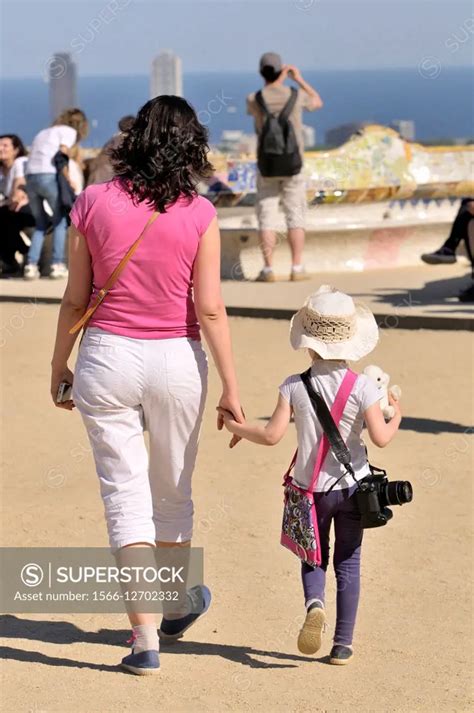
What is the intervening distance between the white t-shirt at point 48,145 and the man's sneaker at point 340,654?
961cm

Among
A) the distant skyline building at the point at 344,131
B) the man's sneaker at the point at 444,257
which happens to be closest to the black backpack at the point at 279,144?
the man's sneaker at the point at 444,257

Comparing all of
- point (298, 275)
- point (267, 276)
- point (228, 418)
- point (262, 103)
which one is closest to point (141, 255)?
point (228, 418)

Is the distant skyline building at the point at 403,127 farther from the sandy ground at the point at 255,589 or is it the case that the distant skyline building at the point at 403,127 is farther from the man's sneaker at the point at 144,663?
the man's sneaker at the point at 144,663

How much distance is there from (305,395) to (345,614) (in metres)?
0.68

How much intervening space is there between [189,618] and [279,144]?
27.4 feet

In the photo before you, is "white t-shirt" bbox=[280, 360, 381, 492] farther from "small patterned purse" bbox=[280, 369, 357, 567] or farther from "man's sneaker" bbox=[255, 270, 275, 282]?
"man's sneaker" bbox=[255, 270, 275, 282]

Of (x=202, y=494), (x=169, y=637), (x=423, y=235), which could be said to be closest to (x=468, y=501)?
(x=202, y=494)

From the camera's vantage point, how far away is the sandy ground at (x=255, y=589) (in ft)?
15.1

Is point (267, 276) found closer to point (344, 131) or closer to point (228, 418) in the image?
point (228, 418)

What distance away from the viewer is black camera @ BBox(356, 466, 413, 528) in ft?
15.3

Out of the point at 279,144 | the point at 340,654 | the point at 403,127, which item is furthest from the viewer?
the point at 403,127

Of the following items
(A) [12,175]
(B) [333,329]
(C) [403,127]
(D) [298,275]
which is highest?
(B) [333,329]

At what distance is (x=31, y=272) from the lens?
14.3 meters

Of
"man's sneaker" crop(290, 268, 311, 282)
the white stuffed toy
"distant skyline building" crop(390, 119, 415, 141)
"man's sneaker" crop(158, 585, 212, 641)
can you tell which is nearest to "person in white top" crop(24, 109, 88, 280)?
"man's sneaker" crop(290, 268, 311, 282)
